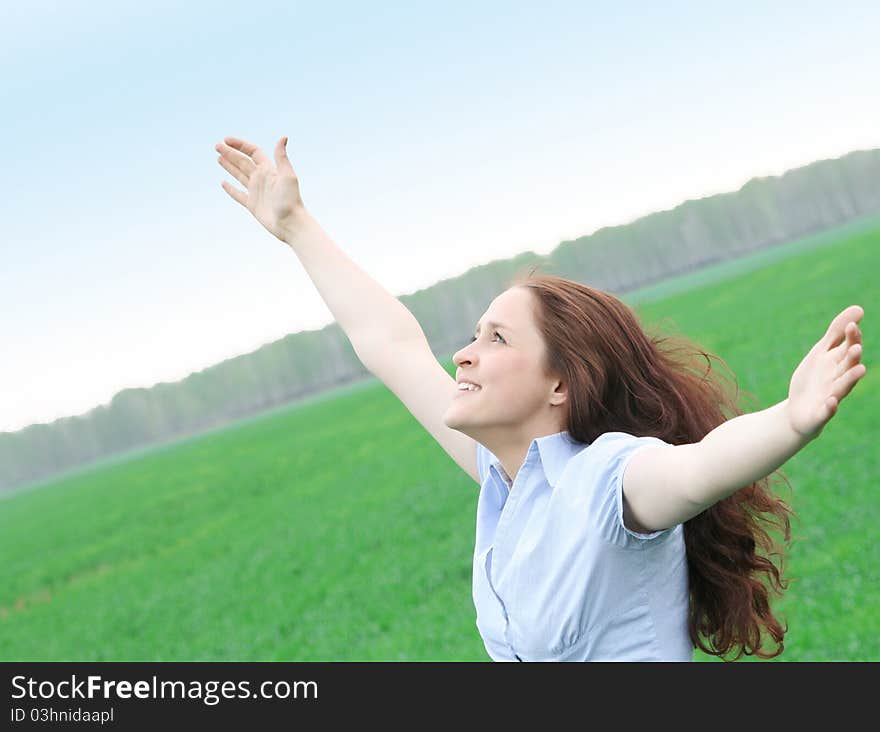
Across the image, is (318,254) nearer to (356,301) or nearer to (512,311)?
(356,301)

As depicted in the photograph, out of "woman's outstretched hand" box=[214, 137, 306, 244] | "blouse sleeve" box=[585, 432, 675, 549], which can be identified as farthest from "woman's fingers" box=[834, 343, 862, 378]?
"woman's outstretched hand" box=[214, 137, 306, 244]

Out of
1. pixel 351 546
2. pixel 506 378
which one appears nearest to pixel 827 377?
pixel 506 378

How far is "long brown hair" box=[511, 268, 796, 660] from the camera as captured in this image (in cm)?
220

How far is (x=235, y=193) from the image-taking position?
3092 mm

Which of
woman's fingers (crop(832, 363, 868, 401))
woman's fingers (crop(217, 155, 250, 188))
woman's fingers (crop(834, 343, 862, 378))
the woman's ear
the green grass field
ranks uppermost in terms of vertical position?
woman's fingers (crop(217, 155, 250, 188))

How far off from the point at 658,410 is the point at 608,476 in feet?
1.12

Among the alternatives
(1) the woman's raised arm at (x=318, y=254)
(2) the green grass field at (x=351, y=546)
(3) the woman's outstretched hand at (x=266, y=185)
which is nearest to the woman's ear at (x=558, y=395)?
(2) the green grass field at (x=351, y=546)

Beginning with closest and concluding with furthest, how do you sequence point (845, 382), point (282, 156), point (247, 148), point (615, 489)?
point (845, 382) < point (615, 489) < point (282, 156) < point (247, 148)

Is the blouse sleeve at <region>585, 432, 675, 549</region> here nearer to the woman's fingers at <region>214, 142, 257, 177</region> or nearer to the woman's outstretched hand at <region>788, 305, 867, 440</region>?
the woman's outstretched hand at <region>788, 305, 867, 440</region>

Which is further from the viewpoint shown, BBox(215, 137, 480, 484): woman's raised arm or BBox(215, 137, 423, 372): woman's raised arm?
BBox(215, 137, 423, 372): woman's raised arm

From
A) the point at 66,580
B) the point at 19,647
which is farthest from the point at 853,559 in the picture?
the point at 66,580

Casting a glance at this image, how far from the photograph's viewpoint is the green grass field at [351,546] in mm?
7824

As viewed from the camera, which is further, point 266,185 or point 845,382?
point 266,185
